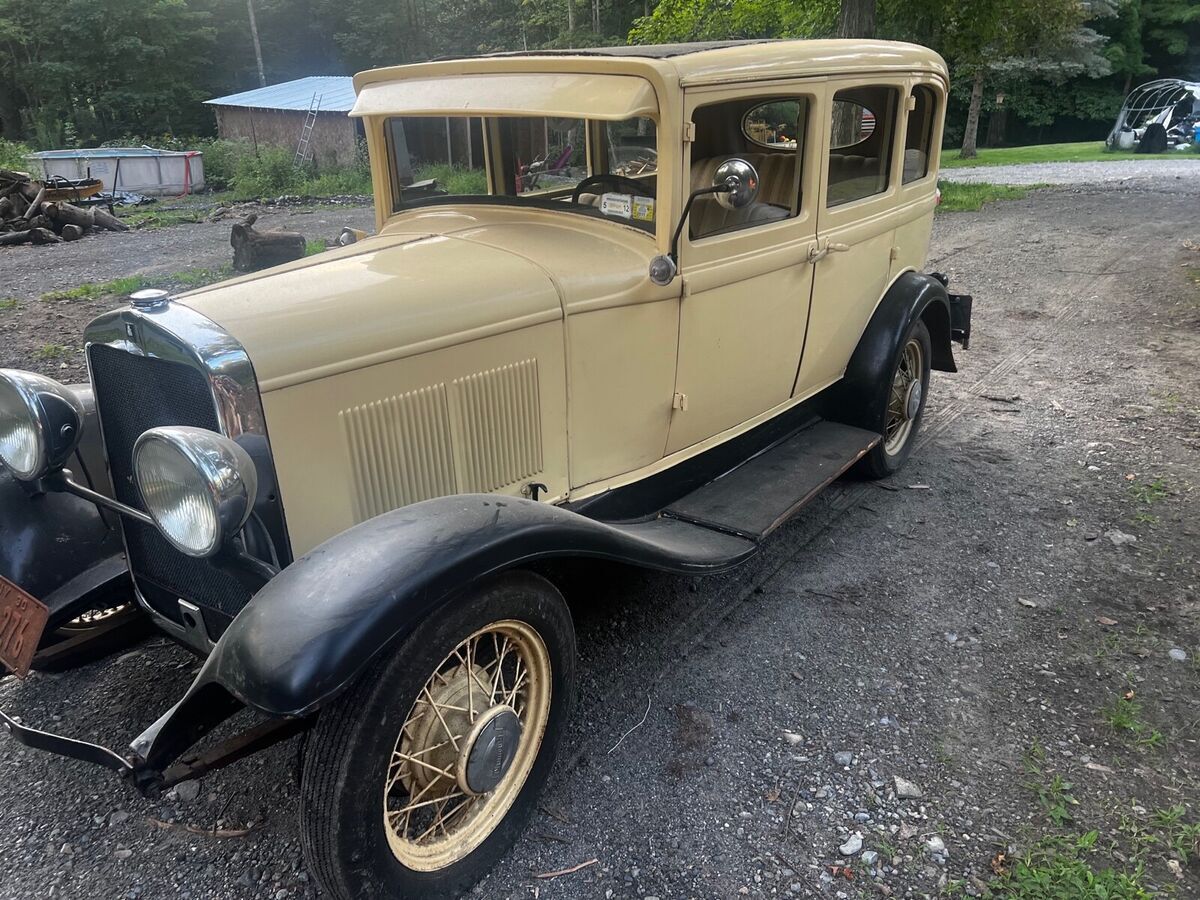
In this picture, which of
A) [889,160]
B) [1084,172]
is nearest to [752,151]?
[889,160]

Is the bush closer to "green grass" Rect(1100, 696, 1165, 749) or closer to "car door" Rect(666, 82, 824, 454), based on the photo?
"car door" Rect(666, 82, 824, 454)

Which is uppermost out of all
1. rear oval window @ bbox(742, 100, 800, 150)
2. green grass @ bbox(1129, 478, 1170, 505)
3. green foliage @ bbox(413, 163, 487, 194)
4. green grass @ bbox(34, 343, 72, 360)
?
rear oval window @ bbox(742, 100, 800, 150)

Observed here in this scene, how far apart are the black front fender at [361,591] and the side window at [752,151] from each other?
57.4 inches

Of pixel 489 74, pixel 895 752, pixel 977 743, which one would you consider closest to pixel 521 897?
pixel 895 752

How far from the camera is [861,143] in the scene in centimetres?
410

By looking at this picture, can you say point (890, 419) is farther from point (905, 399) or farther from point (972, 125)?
point (972, 125)

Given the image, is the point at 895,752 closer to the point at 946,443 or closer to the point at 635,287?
the point at 635,287

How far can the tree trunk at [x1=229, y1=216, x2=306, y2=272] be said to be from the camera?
28.7ft

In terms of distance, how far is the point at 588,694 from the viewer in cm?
296

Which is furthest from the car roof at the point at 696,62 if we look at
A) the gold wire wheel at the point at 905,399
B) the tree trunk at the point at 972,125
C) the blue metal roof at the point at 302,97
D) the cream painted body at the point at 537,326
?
the tree trunk at the point at 972,125

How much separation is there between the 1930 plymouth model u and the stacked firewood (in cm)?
1297

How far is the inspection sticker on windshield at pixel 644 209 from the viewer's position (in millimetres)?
2955

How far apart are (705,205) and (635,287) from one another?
1.82 feet

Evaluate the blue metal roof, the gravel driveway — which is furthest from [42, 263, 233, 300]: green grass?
the blue metal roof
